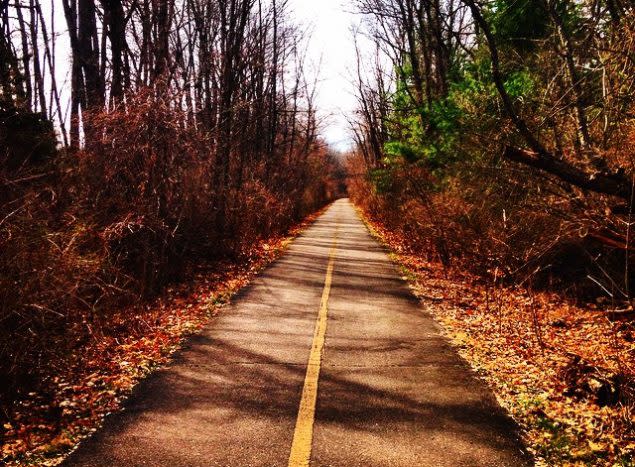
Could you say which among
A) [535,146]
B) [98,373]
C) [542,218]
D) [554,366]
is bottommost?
[554,366]

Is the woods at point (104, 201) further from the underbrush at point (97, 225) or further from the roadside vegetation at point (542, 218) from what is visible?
the roadside vegetation at point (542, 218)

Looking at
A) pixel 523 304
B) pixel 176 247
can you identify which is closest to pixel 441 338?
pixel 523 304

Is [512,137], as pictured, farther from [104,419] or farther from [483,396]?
[104,419]

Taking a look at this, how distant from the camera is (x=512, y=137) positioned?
934 centimetres

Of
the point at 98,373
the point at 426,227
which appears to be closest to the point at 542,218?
the point at 426,227

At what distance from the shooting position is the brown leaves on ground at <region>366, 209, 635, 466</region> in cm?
445

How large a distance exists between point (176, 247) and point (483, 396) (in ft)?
29.3

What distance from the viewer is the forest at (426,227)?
511 cm

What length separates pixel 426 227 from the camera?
13750 millimetres

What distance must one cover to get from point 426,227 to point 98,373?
994 centimetres

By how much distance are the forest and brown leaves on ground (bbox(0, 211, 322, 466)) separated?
0.03 m

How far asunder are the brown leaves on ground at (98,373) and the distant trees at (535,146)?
5.25m

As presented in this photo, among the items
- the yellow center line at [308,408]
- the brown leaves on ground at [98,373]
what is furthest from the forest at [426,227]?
the yellow center line at [308,408]

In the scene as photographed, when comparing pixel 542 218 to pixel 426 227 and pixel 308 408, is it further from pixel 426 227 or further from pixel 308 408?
pixel 308 408
